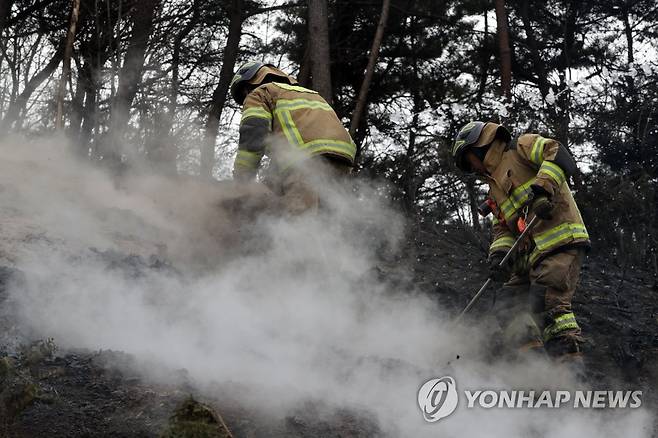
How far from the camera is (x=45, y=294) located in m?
4.41

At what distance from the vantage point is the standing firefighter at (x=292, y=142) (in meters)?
6.04

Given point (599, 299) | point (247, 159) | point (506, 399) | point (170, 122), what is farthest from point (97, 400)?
point (170, 122)

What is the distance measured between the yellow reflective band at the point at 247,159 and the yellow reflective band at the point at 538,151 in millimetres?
2197

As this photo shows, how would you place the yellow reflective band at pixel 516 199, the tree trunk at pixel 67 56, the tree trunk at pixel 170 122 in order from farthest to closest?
1. the tree trunk at pixel 170 122
2. the tree trunk at pixel 67 56
3. the yellow reflective band at pixel 516 199

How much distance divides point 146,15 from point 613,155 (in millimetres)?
7264

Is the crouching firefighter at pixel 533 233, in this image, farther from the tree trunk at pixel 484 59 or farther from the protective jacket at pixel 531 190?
the tree trunk at pixel 484 59

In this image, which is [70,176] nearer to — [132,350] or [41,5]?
[132,350]

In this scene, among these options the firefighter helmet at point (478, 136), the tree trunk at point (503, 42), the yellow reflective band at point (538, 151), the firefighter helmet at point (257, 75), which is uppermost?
the tree trunk at point (503, 42)

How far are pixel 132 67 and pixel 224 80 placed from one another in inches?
70.4

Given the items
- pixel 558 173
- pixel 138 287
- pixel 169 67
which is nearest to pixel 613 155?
pixel 558 173

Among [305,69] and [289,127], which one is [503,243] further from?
[305,69]

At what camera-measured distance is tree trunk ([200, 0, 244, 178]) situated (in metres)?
12.1

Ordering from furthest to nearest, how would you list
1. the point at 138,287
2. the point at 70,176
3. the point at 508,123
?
the point at 508,123
the point at 70,176
the point at 138,287

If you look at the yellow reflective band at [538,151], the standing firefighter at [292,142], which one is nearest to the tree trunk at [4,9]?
the standing firefighter at [292,142]
